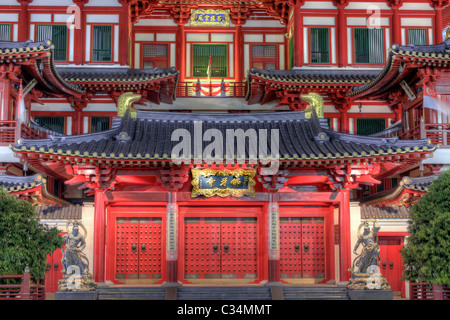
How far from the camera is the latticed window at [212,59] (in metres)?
28.8

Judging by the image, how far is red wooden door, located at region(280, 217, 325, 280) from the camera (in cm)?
1841

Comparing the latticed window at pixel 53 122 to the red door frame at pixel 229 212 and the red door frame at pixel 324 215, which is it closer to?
the red door frame at pixel 229 212

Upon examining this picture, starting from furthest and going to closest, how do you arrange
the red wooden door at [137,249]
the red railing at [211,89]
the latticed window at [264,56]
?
1. the latticed window at [264,56]
2. the red railing at [211,89]
3. the red wooden door at [137,249]

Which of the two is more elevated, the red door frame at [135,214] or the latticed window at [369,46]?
the latticed window at [369,46]

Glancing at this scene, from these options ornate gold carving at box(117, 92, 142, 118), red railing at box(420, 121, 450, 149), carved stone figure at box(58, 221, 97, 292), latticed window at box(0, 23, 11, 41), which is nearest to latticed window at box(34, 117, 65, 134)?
latticed window at box(0, 23, 11, 41)

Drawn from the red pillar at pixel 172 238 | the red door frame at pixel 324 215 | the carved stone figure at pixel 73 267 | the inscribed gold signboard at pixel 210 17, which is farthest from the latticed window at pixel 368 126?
the carved stone figure at pixel 73 267

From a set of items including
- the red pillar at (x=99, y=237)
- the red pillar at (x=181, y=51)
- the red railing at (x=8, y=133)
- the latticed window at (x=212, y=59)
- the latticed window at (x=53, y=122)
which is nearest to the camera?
the red pillar at (x=99, y=237)

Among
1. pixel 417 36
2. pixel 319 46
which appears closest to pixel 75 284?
pixel 319 46

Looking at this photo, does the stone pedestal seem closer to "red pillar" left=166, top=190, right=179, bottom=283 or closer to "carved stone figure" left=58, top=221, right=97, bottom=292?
"red pillar" left=166, top=190, right=179, bottom=283

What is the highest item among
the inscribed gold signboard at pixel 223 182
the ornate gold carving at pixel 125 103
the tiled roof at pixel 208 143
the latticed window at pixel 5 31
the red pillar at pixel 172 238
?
the latticed window at pixel 5 31

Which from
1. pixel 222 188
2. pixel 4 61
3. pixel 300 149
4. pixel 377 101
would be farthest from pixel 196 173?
pixel 377 101

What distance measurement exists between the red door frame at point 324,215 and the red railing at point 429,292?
3.25 m

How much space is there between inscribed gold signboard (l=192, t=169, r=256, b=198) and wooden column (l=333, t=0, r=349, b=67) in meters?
11.5
